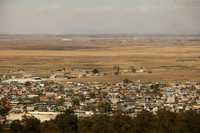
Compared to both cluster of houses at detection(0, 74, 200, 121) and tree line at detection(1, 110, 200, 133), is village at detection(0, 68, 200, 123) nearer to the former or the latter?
cluster of houses at detection(0, 74, 200, 121)

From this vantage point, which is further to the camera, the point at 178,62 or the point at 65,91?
the point at 178,62

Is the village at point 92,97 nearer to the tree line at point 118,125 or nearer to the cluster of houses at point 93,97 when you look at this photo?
the cluster of houses at point 93,97

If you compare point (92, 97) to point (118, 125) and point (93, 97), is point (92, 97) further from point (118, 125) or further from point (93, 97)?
point (118, 125)

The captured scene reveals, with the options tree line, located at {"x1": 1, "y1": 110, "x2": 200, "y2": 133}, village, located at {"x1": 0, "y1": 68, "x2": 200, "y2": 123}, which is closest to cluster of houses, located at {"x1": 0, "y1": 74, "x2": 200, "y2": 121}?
village, located at {"x1": 0, "y1": 68, "x2": 200, "y2": 123}

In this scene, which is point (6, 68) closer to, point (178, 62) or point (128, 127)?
point (178, 62)

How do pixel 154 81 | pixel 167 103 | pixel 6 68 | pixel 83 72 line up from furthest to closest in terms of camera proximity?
1. pixel 6 68
2. pixel 83 72
3. pixel 154 81
4. pixel 167 103

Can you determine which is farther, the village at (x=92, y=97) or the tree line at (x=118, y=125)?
the village at (x=92, y=97)

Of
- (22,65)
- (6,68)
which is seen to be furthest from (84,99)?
(22,65)

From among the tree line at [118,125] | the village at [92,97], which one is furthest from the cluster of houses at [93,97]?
the tree line at [118,125]
